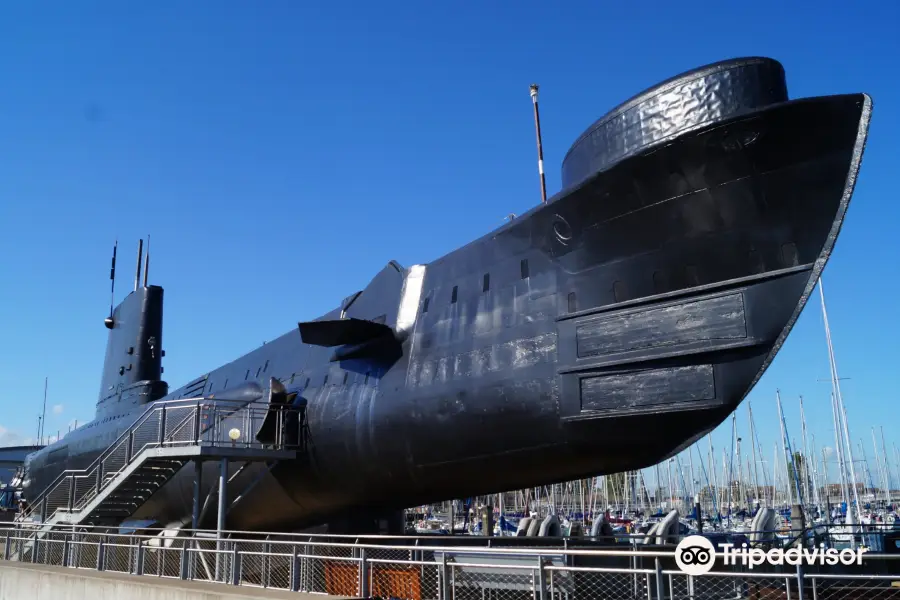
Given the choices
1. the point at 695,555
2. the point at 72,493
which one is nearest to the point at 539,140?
the point at 695,555

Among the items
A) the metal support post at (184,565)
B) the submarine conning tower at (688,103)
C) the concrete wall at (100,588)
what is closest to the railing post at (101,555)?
the concrete wall at (100,588)

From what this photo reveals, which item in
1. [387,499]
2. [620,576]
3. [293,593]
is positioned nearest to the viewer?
[293,593]

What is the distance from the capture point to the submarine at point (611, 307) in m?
9.98

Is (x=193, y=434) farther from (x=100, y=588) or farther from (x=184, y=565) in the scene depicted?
(x=184, y=565)

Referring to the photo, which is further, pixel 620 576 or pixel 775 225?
pixel 620 576

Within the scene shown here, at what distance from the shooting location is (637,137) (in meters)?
11.2

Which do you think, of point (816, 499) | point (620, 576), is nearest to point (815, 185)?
point (620, 576)

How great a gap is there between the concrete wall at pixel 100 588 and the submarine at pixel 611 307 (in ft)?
12.1

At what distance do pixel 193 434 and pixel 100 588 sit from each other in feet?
11.5

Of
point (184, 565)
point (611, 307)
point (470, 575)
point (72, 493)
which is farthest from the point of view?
point (72, 493)

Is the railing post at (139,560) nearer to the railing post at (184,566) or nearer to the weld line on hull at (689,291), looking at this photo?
the railing post at (184,566)

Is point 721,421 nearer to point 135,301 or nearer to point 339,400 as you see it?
point 339,400

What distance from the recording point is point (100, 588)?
14.1 m

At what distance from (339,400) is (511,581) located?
534 centimetres
